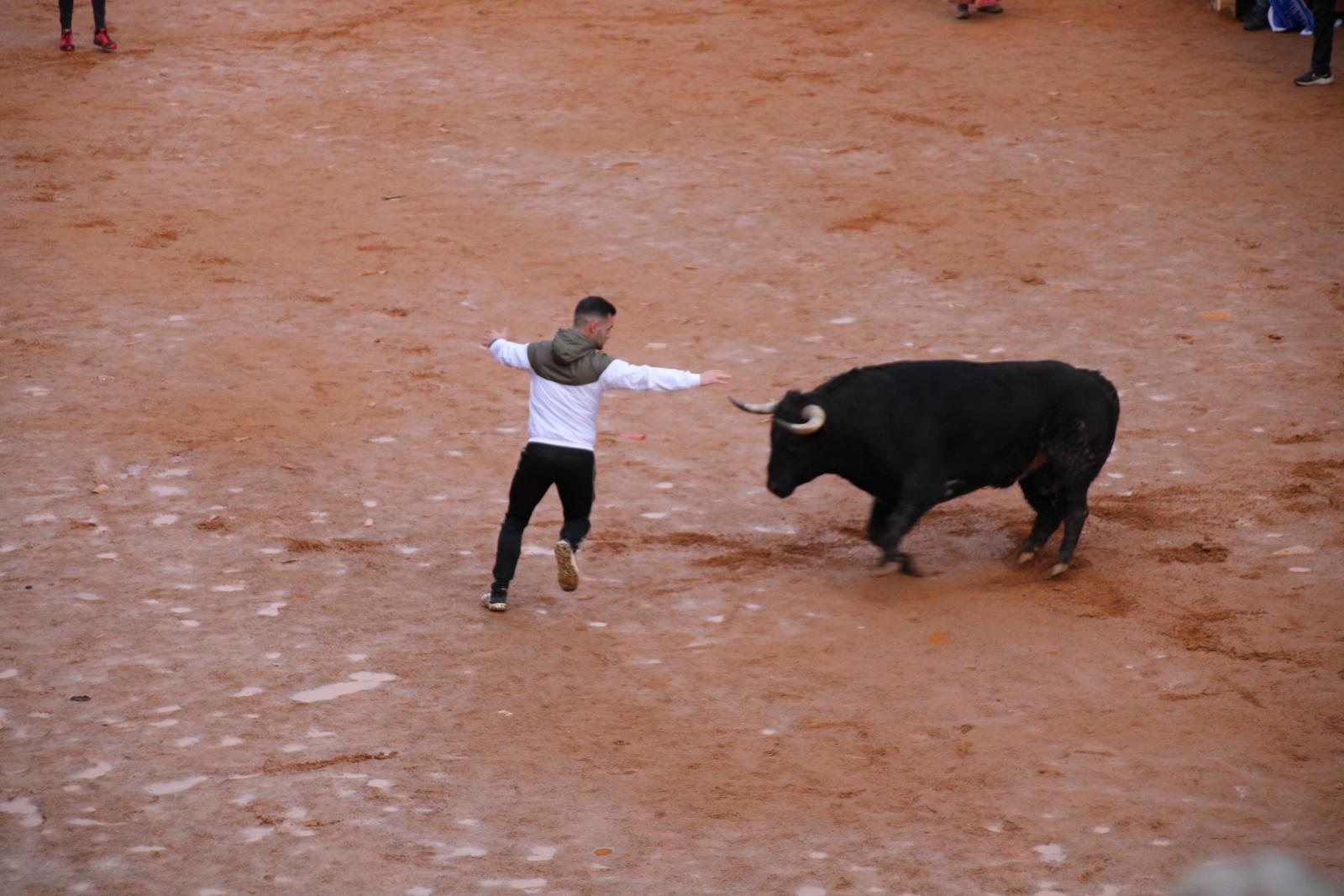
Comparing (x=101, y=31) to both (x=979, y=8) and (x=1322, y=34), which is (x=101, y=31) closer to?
(x=979, y=8)

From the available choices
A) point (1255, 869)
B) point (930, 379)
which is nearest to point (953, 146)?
point (930, 379)

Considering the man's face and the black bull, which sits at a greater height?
the man's face

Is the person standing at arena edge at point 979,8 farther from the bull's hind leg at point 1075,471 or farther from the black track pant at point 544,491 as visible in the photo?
the black track pant at point 544,491

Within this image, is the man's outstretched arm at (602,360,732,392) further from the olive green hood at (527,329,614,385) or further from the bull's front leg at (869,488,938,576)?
the bull's front leg at (869,488,938,576)

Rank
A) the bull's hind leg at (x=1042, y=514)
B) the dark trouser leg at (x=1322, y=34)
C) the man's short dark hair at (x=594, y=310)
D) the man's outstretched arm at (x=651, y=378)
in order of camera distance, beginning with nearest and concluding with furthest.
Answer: the man's outstretched arm at (x=651, y=378) < the man's short dark hair at (x=594, y=310) < the bull's hind leg at (x=1042, y=514) < the dark trouser leg at (x=1322, y=34)

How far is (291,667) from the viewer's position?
24.0ft

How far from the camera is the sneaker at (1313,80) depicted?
17625mm

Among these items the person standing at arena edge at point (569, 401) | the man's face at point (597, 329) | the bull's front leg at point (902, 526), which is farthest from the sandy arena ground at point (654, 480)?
the man's face at point (597, 329)

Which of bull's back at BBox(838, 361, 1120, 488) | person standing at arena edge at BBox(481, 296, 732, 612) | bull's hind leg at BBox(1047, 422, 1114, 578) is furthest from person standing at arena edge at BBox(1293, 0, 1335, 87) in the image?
person standing at arena edge at BBox(481, 296, 732, 612)

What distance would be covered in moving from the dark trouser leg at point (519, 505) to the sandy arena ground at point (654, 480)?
0.33 m

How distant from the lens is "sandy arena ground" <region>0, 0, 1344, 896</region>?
611cm

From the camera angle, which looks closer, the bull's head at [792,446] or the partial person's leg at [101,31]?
the bull's head at [792,446]

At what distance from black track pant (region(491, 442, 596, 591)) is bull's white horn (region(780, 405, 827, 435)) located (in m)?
1.28

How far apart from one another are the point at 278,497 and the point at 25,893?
13.8 ft
